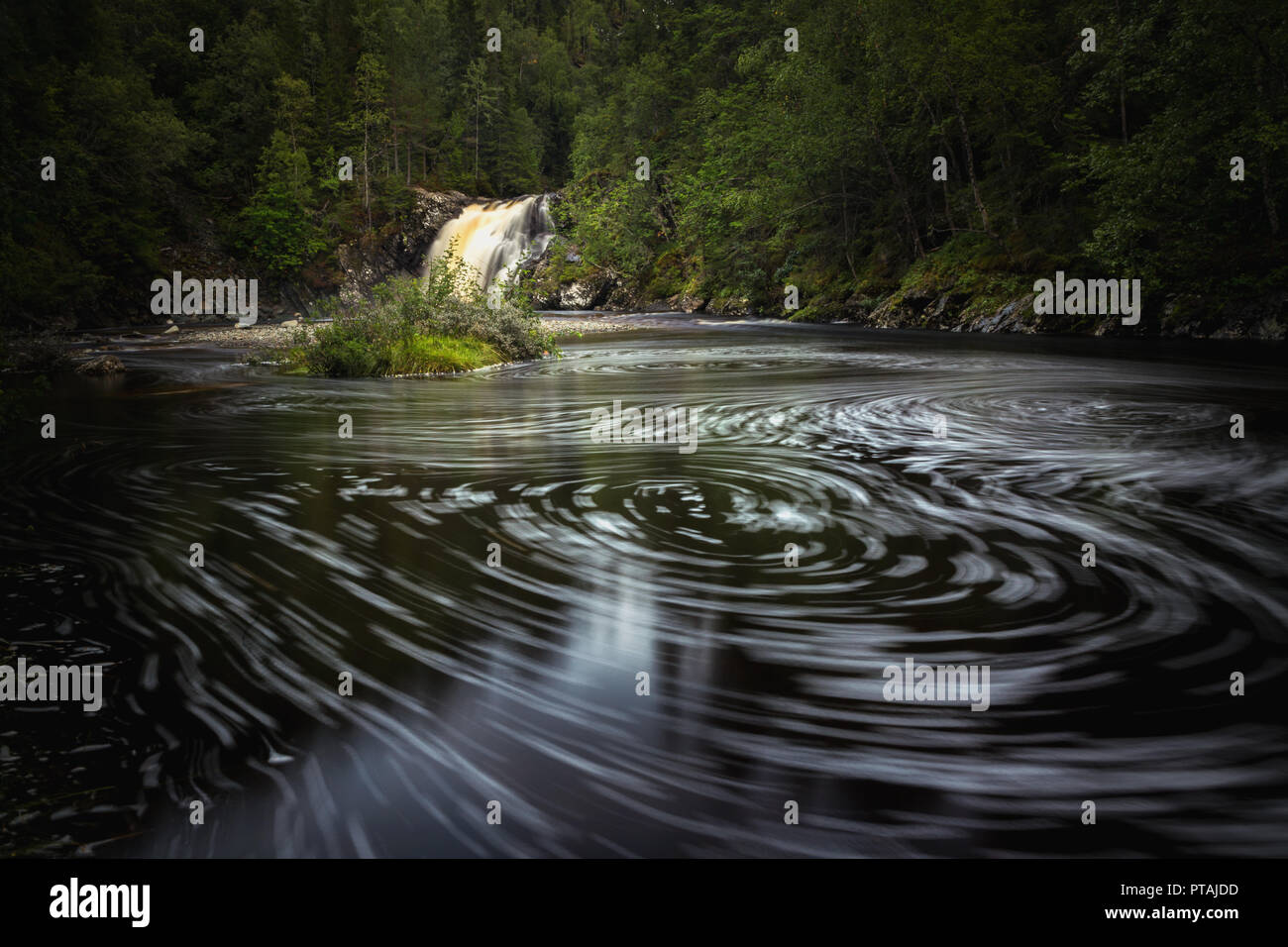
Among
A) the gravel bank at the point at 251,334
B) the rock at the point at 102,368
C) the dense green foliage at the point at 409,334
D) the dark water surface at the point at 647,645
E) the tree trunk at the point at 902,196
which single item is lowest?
the dark water surface at the point at 647,645

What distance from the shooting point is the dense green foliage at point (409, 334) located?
17.4 m

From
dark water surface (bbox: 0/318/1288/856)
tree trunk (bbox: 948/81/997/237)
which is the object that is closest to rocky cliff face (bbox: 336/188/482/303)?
tree trunk (bbox: 948/81/997/237)

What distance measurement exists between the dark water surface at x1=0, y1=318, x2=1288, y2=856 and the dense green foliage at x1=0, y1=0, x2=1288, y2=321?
470 inches

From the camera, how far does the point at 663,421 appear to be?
11.0 m

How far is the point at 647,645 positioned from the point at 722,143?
154ft

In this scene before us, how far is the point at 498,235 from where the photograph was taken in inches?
2170

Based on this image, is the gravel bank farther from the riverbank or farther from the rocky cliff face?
the rocky cliff face

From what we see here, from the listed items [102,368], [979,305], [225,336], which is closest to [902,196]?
[979,305]

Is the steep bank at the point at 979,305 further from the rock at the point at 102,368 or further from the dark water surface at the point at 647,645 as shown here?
the rock at the point at 102,368

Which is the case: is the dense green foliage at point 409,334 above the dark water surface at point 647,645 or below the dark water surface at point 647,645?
above

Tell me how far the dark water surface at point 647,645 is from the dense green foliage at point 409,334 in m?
8.60

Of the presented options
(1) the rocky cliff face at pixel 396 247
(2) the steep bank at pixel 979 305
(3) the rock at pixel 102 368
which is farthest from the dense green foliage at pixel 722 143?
(3) the rock at pixel 102 368

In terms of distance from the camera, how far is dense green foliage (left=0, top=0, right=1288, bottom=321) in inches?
836
